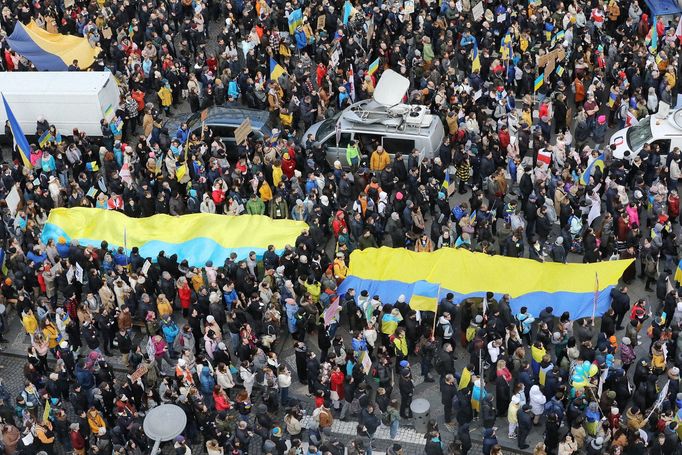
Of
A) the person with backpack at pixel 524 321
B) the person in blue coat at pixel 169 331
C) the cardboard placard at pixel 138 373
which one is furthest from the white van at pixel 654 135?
the cardboard placard at pixel 138 373

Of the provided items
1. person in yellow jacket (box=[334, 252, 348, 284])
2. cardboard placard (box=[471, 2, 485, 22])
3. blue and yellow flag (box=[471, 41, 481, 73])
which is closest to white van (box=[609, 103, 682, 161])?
blue and yellow flag (box=[471, 41, 481, 73])

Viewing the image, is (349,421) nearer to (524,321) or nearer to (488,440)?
(488,440)

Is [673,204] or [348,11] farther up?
[348,11]

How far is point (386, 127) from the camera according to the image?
94.5 ft

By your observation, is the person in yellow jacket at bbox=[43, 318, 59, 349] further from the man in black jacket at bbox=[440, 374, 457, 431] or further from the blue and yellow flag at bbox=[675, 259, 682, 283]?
the blue and yellow flag at bbox=[675, 259, 682, 283]

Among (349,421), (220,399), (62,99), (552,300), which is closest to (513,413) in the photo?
(552,300)

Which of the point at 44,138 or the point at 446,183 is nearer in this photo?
the point at 446,183

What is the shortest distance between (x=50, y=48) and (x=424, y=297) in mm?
17121

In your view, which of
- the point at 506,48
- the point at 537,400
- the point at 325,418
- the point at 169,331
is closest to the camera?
the point at 537,400

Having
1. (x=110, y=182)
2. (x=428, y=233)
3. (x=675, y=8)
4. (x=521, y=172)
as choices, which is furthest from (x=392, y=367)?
(x=675, y=8)

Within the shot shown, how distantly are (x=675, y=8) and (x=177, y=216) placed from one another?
17452 mm

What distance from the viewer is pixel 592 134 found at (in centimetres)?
3034

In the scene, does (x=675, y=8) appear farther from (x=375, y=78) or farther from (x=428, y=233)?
(x=428, y=233)

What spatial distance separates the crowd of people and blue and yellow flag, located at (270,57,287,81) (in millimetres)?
62
